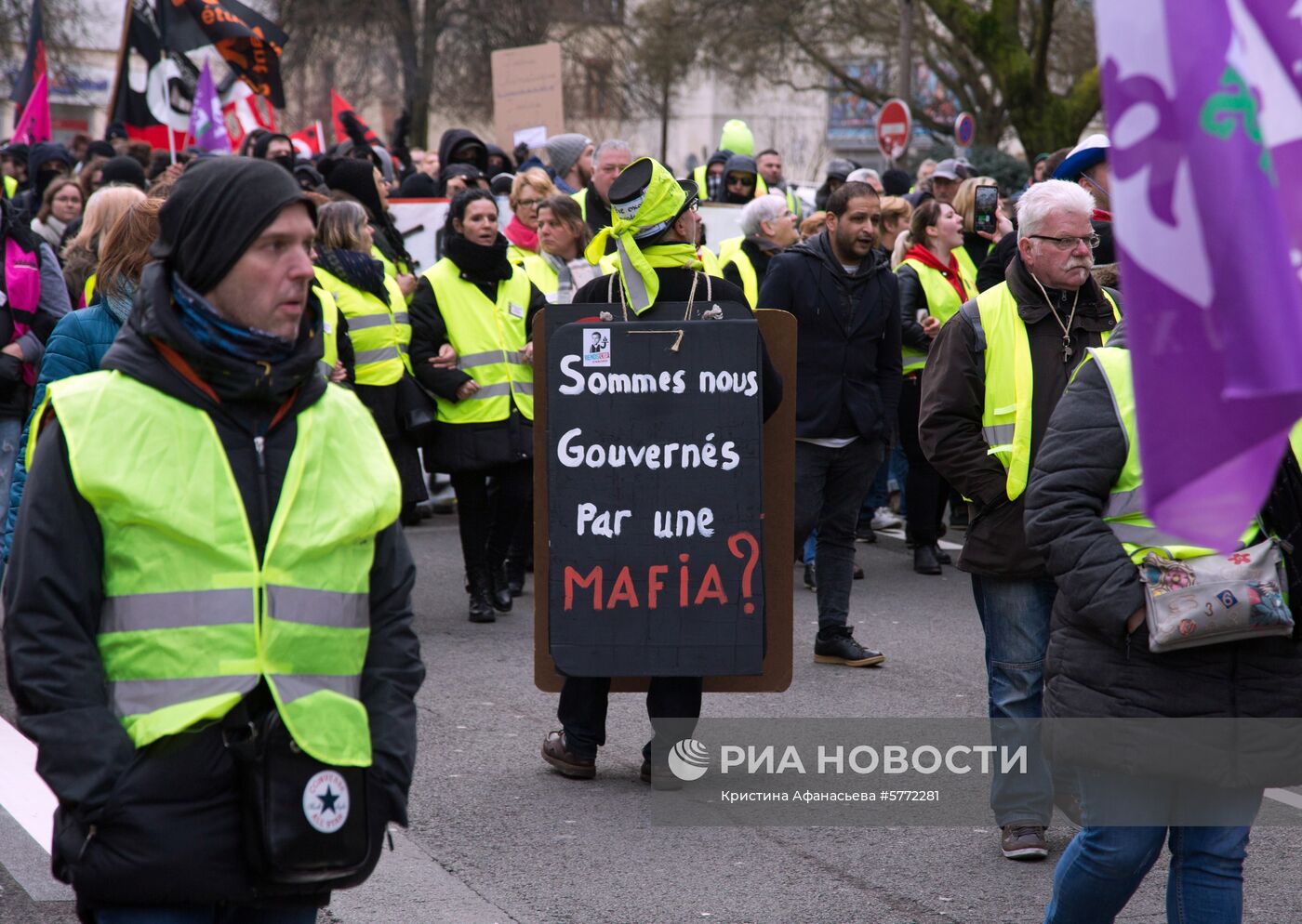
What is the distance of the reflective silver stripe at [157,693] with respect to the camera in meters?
2.71

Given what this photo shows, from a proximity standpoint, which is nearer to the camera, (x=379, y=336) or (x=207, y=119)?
(x=379, y=336)

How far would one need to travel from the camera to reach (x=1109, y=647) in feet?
12.2

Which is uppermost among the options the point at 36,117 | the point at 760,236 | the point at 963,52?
the point at 963,52

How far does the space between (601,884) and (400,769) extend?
2138 millimetres

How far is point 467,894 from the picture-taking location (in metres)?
4.86

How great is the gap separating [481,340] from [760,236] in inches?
100

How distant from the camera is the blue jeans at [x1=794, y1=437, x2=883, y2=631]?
7613mm

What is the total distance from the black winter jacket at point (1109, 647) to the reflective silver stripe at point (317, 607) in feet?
5.16

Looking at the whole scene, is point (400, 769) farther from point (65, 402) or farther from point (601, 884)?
point (601, 884)

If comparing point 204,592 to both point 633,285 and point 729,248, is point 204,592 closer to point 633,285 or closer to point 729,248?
point 633,285

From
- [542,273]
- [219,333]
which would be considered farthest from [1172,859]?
[542,273]

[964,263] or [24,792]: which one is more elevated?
[964,263]

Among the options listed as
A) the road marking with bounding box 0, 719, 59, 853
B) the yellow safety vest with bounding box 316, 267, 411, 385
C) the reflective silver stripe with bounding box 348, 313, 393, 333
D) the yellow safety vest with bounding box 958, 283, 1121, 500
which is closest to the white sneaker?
the yellow safety vest with bounding box 316, 267, 411, 385

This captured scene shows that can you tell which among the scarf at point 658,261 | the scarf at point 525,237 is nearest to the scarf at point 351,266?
the scarf at point 525,237
